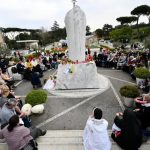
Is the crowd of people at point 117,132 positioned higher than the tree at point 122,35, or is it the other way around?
the tree at point 122,35

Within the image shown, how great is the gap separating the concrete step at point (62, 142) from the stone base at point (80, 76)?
486cm

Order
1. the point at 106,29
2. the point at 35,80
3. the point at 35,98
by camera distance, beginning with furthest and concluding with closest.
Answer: the point at 106,29 → the point at 35,80 → the point at 35,98

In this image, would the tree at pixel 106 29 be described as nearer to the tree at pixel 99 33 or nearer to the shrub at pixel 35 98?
the tree at pixel 99 33

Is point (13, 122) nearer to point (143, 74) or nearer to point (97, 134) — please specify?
point (97, 134)

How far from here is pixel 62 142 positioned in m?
7.77

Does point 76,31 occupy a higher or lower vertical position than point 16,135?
higher

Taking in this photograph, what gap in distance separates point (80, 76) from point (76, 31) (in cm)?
237

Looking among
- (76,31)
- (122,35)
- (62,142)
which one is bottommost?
(62,142)

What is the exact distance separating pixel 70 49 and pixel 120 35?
Result: 146 ft

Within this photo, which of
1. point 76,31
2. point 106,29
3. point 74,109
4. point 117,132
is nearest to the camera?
point 117,132

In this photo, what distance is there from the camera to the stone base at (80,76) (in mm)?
13266

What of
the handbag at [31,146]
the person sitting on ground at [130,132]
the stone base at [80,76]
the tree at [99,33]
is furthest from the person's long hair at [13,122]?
the tree at [99,33]

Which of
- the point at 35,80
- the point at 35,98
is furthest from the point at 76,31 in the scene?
the point at 35,98

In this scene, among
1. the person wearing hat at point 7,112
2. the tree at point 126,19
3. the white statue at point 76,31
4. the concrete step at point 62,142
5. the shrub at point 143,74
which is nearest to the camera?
the concrete step at point 62,142
